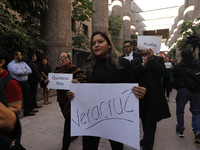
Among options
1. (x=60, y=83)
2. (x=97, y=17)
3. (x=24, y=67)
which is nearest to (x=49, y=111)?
(x=24, y=67)

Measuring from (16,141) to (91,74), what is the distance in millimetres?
1101

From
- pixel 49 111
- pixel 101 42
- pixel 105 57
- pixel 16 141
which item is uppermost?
pixel 101 42

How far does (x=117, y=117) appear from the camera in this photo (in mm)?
1425

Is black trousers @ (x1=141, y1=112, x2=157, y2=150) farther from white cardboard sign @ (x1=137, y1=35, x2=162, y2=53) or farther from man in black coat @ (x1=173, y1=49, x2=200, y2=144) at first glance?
man in black coat @ (x1=173, y1=49, x2=200, y2=144)

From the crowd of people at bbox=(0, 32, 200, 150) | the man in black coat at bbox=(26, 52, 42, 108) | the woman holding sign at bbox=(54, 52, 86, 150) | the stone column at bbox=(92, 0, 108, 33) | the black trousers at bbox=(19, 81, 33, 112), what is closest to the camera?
the crowd of people at bbox=(0, 32, 200, 150)

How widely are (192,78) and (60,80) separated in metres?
2.67

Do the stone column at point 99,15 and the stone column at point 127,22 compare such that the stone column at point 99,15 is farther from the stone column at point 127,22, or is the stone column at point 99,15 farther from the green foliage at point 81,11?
the stone column at point 127,22

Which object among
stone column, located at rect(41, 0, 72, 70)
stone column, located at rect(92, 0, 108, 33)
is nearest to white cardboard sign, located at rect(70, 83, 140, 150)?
stone column, located at rect(41, 0, 72, 70)

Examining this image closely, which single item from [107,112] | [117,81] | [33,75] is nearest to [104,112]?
[107,112]

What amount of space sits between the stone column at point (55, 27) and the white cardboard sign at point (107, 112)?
5716mm

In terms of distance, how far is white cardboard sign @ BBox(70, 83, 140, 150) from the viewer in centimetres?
135

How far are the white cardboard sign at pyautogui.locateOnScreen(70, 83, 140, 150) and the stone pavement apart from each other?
1.34m

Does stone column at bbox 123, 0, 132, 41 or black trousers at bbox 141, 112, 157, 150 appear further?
stone column at bbox 123, 0, 132, 41

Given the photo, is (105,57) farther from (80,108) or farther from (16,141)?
(16,141)
